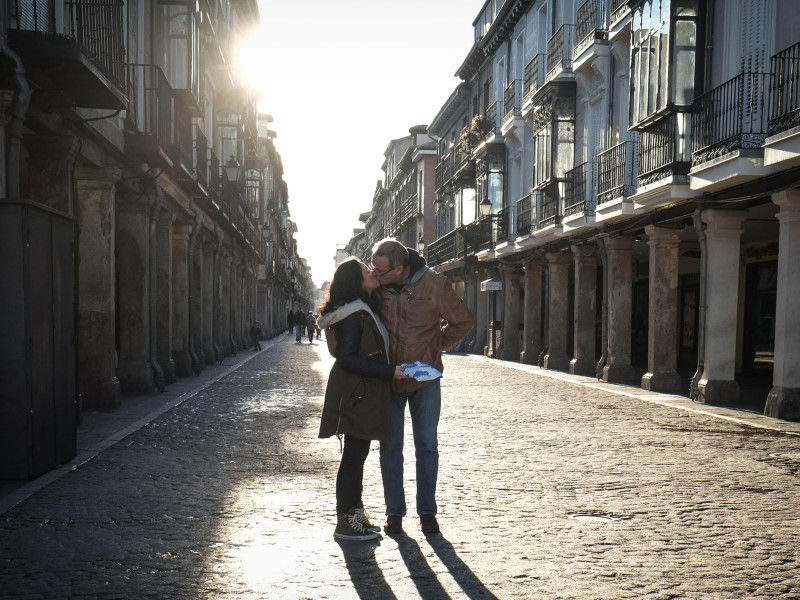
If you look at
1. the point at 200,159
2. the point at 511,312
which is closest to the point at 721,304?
the point at 200,159

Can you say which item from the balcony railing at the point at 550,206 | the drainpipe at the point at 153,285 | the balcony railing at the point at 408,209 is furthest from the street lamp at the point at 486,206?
the balcony railing at the point at 408,209

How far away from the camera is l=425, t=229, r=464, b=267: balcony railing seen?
36191 mm

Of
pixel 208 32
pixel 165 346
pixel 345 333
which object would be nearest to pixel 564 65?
pixel 208 32

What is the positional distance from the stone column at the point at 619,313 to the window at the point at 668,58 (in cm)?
403

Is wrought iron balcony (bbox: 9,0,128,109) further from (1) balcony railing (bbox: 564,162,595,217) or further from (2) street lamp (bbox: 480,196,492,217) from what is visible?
(2) street lamp (bbox: 480,196,492,217)

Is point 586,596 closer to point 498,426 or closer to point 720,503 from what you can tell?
point 720,503

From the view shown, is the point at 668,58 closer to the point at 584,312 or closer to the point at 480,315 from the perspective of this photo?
the point at 584,312

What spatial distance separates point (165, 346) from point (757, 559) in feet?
46.3

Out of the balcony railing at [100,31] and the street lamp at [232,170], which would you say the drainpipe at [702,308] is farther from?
the street lamp at [232,170]

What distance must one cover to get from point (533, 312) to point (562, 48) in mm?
7857

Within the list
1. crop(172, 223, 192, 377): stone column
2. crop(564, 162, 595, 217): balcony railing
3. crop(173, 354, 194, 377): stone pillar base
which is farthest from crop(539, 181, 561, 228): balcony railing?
crop(173, 354, 194, 377): stone pillar base

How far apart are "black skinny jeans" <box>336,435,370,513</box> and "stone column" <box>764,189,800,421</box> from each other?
29.7 feet

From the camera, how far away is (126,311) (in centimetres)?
1495

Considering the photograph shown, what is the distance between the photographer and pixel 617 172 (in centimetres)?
1905
